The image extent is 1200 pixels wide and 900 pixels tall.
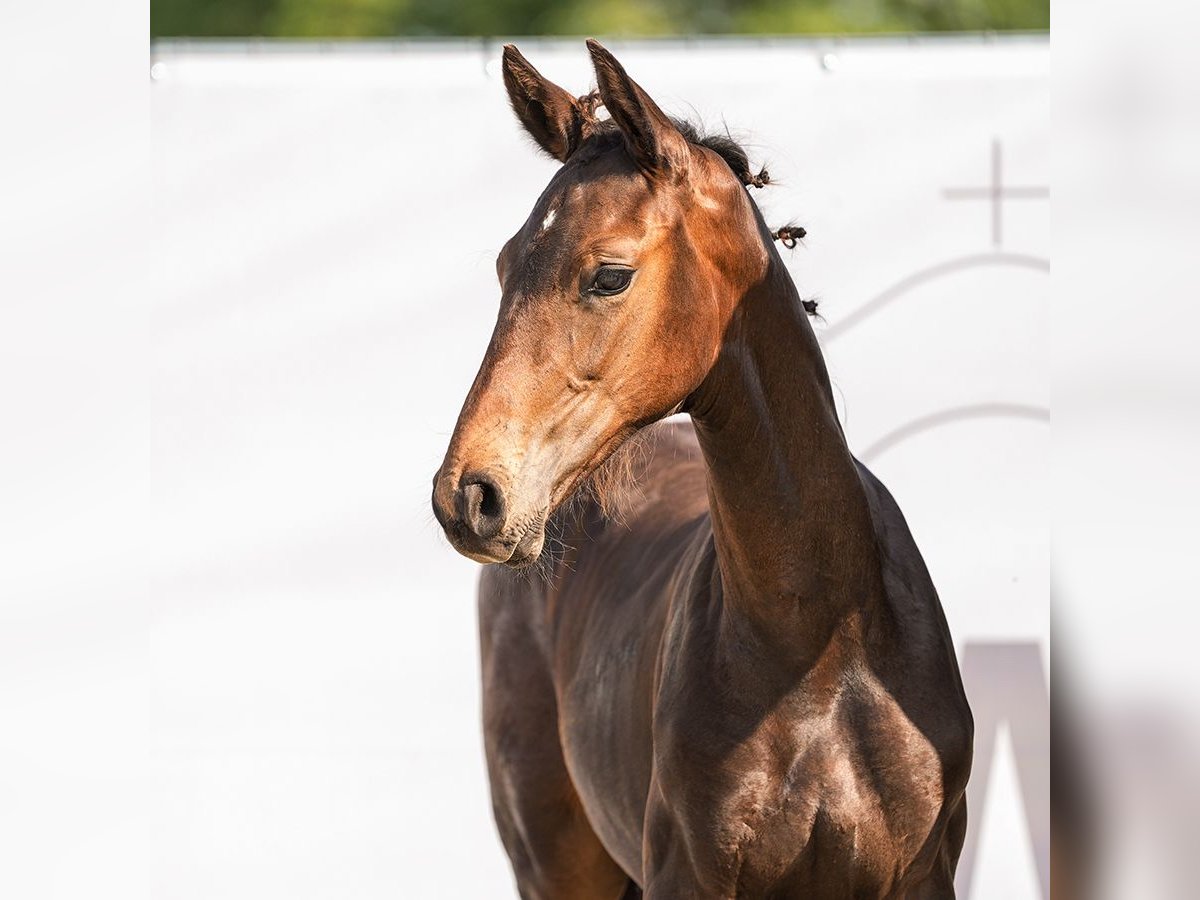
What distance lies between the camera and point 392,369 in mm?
4617

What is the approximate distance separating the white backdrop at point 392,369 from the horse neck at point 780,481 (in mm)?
2064

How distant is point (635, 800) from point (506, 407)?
120 cm

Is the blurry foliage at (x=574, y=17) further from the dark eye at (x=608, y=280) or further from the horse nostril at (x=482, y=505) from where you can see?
the horse nostril at (x=482, y=505)

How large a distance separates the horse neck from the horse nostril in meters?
0.49

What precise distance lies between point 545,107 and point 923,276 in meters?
2.31

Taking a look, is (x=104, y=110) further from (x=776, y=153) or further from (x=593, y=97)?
(x=776, y=153)

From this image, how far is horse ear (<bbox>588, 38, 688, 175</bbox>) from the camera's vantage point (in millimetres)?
2156

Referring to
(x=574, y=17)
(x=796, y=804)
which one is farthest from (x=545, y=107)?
(x=574, y=17)

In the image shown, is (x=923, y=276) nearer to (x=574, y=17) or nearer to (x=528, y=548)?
(x=528, y=548)

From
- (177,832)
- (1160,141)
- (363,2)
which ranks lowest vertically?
(177,832)

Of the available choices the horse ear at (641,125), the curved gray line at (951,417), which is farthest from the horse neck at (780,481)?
the curved gray line at (951,417)

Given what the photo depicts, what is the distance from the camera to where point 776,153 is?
448cm

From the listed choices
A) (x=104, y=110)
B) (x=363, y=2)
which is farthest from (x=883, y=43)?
(x=363, y=2)

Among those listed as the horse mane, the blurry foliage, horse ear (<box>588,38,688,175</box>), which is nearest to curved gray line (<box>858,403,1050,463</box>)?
the horse mane
